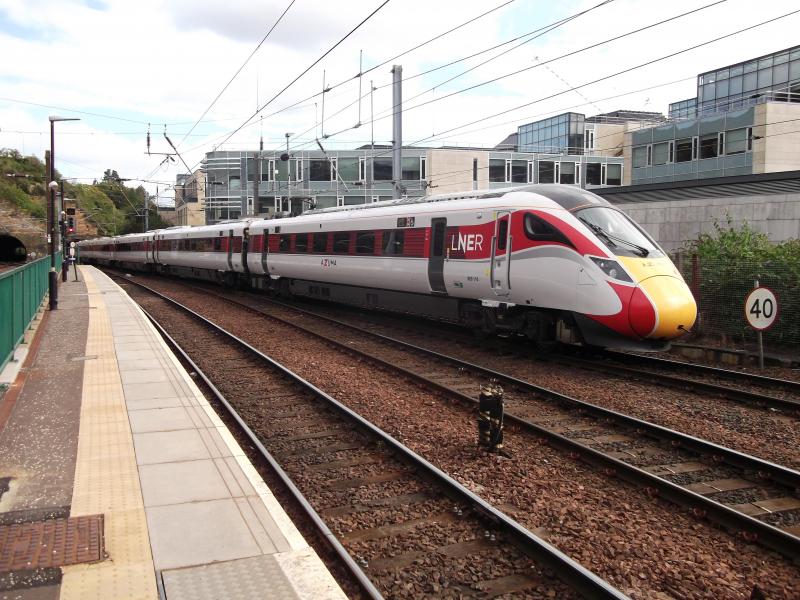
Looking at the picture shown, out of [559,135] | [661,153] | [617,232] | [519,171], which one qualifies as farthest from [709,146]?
[617,232]

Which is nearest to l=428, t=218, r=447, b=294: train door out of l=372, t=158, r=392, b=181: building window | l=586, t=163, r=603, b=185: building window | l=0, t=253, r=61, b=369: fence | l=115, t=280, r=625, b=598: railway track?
l=115, t=280, r=625, b=598: railway track

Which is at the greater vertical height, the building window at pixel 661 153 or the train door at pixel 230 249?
the building window at pixel 661 153

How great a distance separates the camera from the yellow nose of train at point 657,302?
1037 cm

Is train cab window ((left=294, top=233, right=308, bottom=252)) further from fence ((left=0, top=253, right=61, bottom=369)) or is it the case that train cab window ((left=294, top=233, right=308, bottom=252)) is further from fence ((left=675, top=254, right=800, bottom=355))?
fence ((left=675, top=254, right=800, bottom=355))

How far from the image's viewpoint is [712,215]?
1766 cm

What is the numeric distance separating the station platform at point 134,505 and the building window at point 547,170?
151 feet

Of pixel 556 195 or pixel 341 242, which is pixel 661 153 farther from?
pixel 556 195

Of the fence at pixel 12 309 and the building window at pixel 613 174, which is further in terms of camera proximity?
the building window at pixel 613 174

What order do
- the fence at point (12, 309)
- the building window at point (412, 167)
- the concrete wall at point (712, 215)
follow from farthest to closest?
the building window at point (412, 167)
the concrete wall at point (712, 215)
the fence at point (12, 309)

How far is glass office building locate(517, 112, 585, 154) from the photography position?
2172 inches

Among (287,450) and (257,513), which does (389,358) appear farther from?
(257,513)

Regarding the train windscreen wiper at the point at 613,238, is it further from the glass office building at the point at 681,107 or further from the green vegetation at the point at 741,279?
the glass office building at the point at 681,107

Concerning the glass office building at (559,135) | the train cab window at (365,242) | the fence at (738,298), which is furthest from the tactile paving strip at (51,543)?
the glass office building at (559,135)

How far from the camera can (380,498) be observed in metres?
5.90
